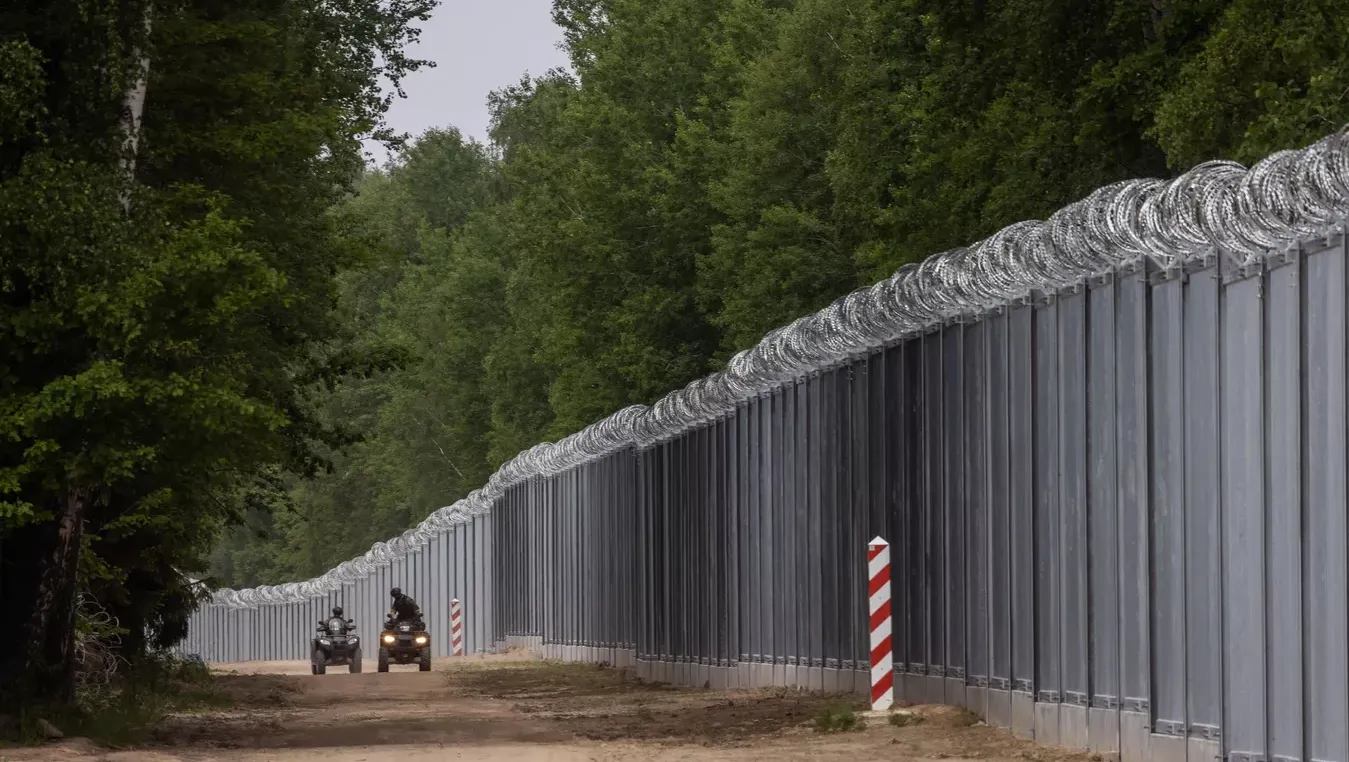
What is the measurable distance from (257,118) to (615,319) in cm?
4518

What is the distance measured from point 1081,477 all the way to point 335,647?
33092 millimetres

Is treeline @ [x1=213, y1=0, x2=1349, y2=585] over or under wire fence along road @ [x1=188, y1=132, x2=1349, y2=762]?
over

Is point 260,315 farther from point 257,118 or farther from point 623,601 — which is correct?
point 623,601

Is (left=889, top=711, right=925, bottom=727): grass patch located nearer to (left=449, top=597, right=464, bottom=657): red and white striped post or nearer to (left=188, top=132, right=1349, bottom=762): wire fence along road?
(left=188, top=132, right=1349, bottom=762): wire fence along road

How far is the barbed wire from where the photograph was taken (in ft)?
37.6

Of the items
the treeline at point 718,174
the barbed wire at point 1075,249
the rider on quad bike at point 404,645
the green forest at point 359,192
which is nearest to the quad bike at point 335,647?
the rider on quad bike at point 404,645

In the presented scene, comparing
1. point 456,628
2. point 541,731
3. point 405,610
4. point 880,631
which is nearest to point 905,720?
point 880,631

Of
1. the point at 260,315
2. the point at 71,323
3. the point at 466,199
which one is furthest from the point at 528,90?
the point at 71,323

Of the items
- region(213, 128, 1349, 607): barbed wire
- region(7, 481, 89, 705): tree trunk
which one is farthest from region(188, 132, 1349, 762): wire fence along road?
region(7, 481, 89, 705): tree trunk

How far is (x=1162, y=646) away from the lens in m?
13.5

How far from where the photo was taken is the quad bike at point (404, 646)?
44469 mm

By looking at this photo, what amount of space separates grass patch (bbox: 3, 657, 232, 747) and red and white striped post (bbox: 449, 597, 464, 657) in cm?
2155

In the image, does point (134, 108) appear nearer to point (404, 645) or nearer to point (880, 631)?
point (880, 631)

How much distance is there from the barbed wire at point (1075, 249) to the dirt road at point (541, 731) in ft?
9.69
